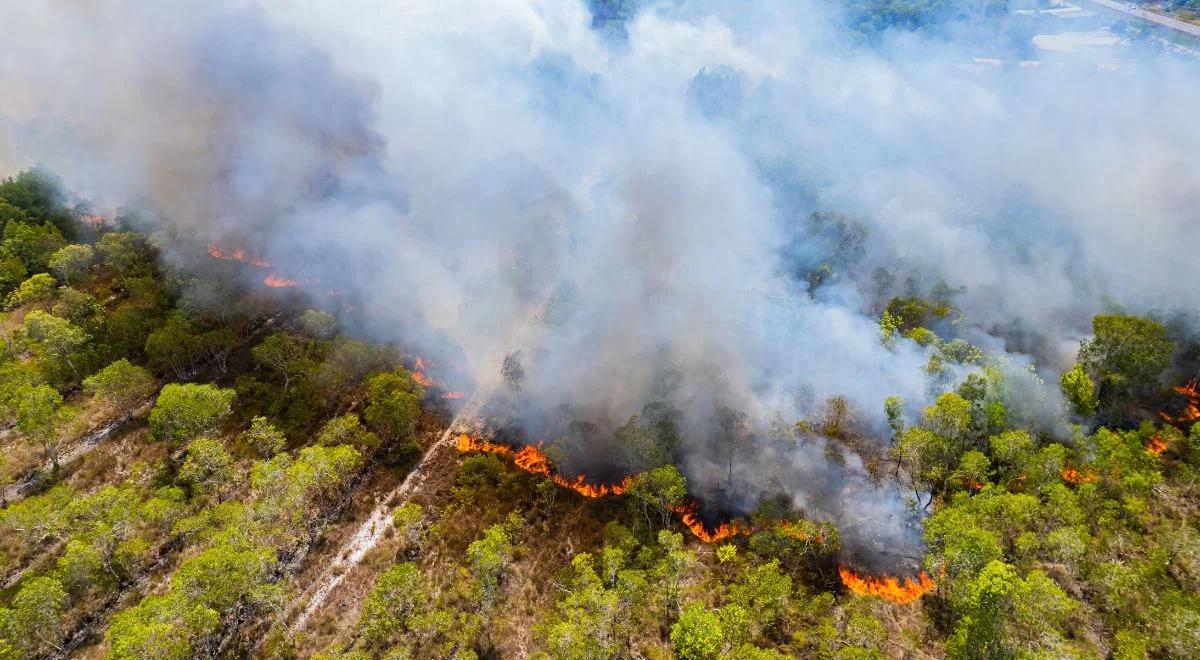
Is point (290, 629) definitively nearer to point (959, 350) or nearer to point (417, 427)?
point (417, 427)

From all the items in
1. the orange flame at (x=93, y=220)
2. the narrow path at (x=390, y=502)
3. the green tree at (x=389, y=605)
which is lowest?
the narrow path at (x=390, y=502)

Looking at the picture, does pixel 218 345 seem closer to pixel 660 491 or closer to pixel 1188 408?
pixel 660 491

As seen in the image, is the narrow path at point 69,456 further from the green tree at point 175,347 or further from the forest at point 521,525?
the green tree at point 175,347

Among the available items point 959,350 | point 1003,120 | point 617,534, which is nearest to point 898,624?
point 617,534

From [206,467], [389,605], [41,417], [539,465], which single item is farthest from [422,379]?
[41,417]

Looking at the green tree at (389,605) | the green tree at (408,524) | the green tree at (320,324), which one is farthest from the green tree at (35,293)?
the green tree at (389,605)

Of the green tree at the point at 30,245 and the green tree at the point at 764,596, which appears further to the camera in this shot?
the green tree at the point at 30,245

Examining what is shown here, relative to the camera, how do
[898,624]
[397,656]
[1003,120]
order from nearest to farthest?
[397,656]
[898,624]
[1003,120]

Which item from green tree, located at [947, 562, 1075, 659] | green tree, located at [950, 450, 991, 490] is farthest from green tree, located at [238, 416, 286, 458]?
green tree, located at [950, 450, 991, 490]
